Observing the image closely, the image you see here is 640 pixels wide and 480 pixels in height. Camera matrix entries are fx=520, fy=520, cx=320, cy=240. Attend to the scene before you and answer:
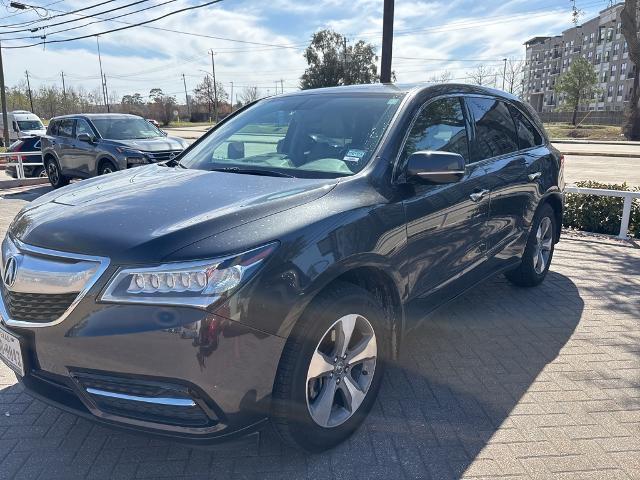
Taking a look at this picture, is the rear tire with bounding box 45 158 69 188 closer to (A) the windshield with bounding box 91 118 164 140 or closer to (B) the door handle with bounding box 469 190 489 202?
(A) the windshield with bounding box 91 118 164 140

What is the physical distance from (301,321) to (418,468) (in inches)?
39.0

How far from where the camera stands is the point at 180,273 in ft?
6.68

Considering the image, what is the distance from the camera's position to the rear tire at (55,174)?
41.6ft

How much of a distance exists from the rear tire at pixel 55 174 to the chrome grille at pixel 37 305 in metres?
11.4

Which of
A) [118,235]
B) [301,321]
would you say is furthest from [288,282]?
[118,235]

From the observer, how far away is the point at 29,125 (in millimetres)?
32219

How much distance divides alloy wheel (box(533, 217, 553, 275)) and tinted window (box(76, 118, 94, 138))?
965 cm

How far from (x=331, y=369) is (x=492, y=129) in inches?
99.1

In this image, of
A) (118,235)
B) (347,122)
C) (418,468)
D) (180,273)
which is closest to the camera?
(180,273)

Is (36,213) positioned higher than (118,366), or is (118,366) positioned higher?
(36,213)

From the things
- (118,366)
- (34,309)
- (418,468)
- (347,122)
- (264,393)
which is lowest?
(418,468)

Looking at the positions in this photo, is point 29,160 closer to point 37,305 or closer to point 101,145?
point 101,145

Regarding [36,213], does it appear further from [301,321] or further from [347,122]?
[347,122]

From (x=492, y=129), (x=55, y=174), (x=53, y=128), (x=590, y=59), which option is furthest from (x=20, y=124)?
(x=590, y=59)
